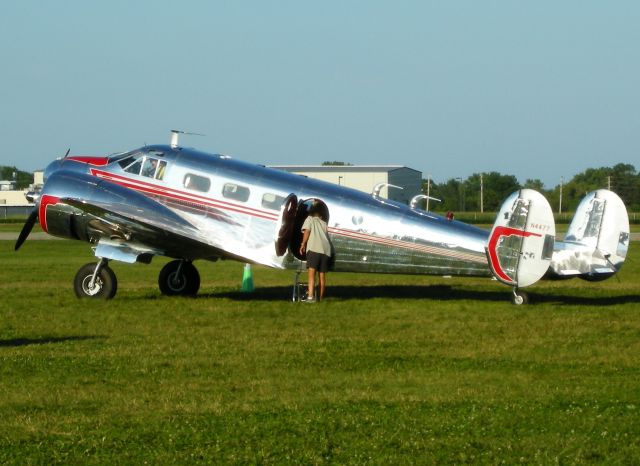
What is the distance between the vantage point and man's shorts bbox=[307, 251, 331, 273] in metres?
19.7

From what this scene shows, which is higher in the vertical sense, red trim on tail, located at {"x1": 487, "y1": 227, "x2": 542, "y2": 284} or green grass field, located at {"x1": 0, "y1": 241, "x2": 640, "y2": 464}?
red trim on tail, located at {"x1": 487, "y1": 227, "x2": 542, "y2": 284}

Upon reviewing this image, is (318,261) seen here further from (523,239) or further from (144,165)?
(144,165)

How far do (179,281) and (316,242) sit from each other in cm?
370

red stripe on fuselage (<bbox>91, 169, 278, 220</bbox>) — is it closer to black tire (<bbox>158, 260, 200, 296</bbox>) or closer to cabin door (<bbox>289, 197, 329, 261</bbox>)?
cabin door (<bbox>289, 197, 329, 261</bbox>)

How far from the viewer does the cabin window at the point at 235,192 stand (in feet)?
66.7

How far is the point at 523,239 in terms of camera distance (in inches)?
714

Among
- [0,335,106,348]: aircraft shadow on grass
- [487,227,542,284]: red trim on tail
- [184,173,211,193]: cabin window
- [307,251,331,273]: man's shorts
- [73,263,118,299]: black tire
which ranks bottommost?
[0,335,106,348]: aircraft shadow on grass

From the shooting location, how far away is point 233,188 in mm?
20406

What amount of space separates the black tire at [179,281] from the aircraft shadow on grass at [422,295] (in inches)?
18.7

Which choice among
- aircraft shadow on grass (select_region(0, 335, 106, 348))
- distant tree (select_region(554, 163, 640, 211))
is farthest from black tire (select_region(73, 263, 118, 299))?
distant tree (select_region(554, 163, 640, 211))

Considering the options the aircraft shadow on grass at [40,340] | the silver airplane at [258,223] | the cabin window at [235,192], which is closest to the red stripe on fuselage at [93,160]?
the silver airplane at [258,223]

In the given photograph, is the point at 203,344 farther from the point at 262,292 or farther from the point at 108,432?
the point at 262,292

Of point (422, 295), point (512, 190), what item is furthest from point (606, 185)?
point (422, 295)

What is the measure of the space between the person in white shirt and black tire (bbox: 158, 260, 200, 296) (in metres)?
3.05
